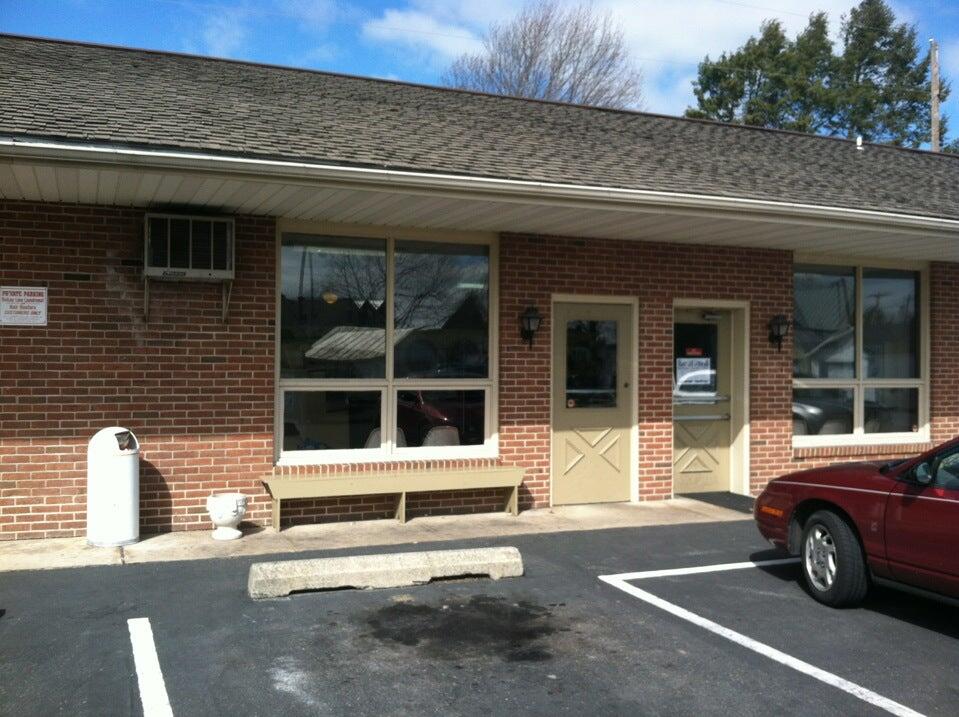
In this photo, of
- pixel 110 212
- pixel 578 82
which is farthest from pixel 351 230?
pixel 578 82

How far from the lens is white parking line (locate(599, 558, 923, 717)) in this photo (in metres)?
4.68

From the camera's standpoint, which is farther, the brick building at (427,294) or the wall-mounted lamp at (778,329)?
the wall-mounted lamp at (778,329)

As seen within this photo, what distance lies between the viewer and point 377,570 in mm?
6559

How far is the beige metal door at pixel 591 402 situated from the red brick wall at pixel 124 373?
10.5ft

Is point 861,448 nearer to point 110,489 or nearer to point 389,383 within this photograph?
point 389,383

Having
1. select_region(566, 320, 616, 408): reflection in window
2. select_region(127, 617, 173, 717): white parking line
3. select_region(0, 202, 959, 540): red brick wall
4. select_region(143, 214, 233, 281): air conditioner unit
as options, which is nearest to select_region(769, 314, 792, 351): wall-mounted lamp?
select_region(566, 320, 616, 408): reflection in window

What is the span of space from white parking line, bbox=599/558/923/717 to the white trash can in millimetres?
4002

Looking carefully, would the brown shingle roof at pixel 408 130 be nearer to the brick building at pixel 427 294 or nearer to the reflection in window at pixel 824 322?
the brick building at pixel 427 294

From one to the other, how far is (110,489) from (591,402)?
506 cm

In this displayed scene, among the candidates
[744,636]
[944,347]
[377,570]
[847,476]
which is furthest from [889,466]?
[944,347]

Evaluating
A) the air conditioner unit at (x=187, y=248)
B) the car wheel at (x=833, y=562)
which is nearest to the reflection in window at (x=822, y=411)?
the car wheel at (x=833, y=562)

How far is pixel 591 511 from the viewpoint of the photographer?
9.74m

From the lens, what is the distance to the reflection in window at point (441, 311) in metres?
9.30

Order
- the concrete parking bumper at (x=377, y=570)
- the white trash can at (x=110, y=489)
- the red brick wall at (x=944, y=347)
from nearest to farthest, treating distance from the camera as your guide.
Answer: the concrete parking bumper at (x=377, y=570) < the white trash can at (x=110, y=489) < the red brick wall at (x=944, y=347)
